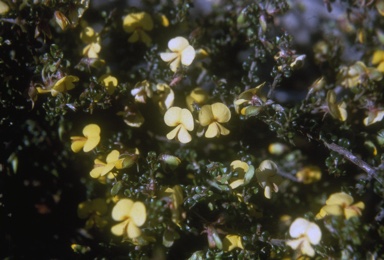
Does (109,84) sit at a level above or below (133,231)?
above

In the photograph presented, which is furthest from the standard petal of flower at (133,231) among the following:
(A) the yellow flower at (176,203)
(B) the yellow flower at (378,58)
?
(B) the yellow flower at (378,58)

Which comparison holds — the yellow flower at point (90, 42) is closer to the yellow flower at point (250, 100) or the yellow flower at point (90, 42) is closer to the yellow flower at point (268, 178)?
the yellow flower at point (250, 100)

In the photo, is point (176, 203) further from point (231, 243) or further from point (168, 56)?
point (168, 56)

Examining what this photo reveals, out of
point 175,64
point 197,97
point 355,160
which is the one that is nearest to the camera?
point 355,160

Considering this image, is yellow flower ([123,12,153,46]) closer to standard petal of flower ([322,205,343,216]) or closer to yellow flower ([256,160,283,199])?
yellow flower ([256,160,283,199])

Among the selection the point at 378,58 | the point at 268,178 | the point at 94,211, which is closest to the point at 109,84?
the point at 94,211

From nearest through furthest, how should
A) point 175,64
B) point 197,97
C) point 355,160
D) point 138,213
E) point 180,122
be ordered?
point 138,213, point 355,160, point 180,122, point 175,64, point 197,97

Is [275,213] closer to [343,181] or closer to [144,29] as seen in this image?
[343,181]
